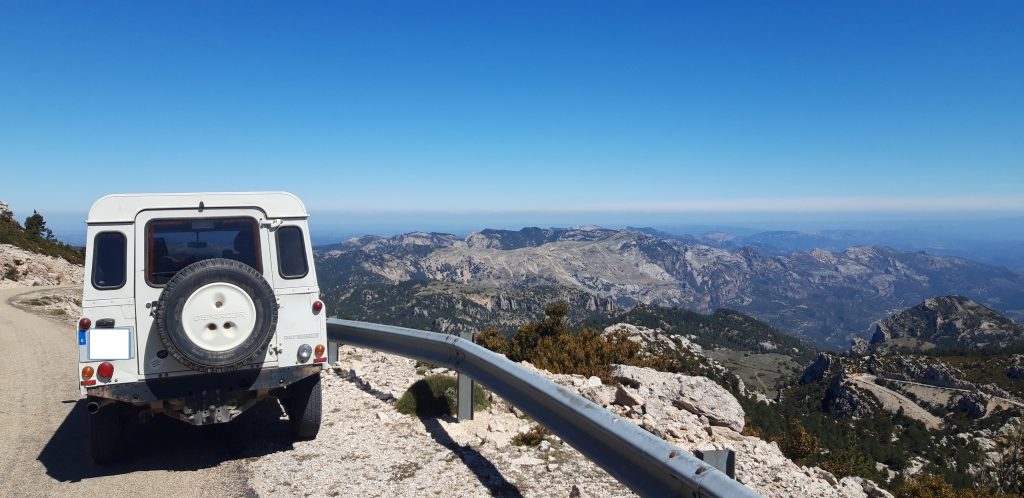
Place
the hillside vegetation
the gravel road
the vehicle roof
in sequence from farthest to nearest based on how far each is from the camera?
the hillside vegetation → the vehicle roof → the gravel road

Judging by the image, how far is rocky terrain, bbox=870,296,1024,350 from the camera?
541ft

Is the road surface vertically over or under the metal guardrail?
under

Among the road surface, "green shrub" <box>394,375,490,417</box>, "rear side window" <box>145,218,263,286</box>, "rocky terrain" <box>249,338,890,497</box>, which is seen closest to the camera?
"rocky terrain" <box>249,338,890,497</box>

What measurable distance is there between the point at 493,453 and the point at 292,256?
10.2 feet

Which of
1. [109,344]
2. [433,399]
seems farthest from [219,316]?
[433,399]

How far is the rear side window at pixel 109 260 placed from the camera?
586 cm

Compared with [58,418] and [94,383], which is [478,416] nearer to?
[94,383]

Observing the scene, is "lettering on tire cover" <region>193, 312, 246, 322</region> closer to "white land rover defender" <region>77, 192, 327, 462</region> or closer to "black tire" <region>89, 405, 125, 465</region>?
"white land rover defender" <region>77, 192, 327, 462</region>

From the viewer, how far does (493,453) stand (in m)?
6.14

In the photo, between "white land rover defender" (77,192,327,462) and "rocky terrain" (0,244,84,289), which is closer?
"white land rover defender" (77,192,327,462)

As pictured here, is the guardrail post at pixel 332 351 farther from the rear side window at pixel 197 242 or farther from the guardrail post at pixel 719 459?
the guardrail post at pixel 719 459

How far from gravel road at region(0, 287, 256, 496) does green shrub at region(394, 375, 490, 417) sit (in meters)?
1.55

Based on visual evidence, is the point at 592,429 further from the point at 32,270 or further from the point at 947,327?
the point at 947,327

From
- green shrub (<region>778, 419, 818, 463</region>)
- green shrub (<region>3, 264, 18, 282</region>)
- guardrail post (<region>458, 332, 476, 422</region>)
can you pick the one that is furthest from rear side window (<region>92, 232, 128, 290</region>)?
green shrub (<region>3, 264, 18, 282</region>)
